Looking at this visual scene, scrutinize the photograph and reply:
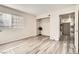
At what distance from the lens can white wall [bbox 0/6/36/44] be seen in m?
4.68

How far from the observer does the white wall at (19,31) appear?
4684 millimetres

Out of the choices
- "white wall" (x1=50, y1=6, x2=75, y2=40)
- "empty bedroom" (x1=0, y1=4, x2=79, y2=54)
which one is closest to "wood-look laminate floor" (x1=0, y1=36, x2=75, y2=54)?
"empty bedroom" (x1=0, y1=4, x2=79, y2=54)

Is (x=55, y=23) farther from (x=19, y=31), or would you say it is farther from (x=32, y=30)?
(x=32, y=30)

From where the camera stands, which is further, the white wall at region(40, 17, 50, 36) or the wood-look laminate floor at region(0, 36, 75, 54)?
the white wall at region(40, 17, 50, 36)

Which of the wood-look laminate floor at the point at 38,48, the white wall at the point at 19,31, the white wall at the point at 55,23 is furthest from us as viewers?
the white wall at the point at 55,23

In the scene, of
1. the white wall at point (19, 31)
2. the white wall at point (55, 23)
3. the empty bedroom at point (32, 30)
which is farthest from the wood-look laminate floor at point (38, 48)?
the white wall at point (55, 23)

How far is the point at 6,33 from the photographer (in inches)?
190

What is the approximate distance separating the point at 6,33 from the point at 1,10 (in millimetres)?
1426

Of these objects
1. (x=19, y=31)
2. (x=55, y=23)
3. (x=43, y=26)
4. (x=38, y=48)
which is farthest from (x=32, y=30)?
(x=38, y=48)

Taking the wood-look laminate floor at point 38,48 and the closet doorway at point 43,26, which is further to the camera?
the closet doorway at point 43,26

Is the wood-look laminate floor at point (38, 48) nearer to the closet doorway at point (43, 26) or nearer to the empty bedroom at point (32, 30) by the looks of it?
the empty bedroom at point (32, 30)

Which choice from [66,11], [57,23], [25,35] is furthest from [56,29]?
[25,35]

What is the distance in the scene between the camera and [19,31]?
605 centimetres

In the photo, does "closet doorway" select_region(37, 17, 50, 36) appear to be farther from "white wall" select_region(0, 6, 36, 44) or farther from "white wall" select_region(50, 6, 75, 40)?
"white wall" select_region(50, 6, 75, 40)
